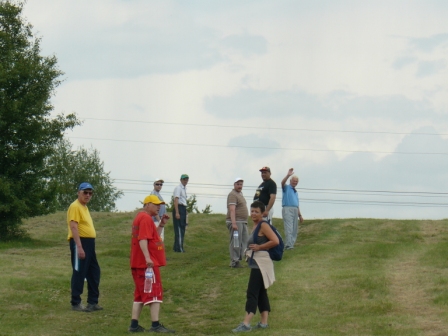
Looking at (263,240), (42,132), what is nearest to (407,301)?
(263,240)

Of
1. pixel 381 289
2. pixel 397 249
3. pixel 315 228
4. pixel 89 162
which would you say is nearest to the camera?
pixel 381 289

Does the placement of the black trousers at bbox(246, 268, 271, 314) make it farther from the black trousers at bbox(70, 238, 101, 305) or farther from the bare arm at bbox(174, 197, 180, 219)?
the bare arm at bbox(174, 197, 180, 219)

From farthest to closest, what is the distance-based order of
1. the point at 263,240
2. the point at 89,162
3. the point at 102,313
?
the point at 89,162 < the point at 102,313 < the point at 263,240

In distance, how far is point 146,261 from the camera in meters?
11.0

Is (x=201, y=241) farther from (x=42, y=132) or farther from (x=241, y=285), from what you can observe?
(x=241, y=285)

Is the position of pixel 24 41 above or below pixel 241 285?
above

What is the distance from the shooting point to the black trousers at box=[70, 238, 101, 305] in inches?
505

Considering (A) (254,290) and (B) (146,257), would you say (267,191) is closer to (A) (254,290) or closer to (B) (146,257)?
(A) (254,290)

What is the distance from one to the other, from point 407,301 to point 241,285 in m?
3.64

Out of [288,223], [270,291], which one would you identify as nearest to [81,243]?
[270,291]

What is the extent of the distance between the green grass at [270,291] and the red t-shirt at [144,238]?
113 centimetres

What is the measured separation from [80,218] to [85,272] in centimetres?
91

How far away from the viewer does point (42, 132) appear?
25578 millimetres

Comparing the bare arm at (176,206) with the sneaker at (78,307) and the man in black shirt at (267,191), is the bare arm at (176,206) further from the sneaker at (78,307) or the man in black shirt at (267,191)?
the sneaker at (78,307)
